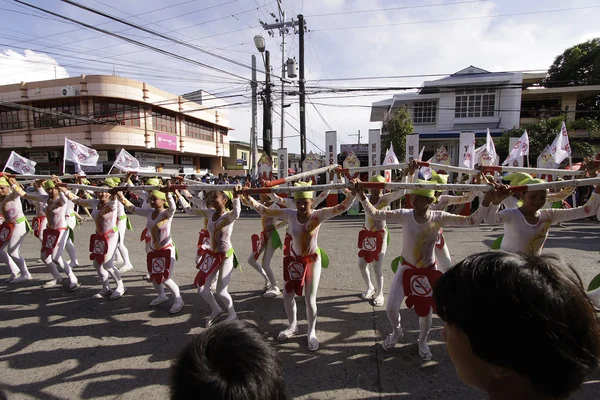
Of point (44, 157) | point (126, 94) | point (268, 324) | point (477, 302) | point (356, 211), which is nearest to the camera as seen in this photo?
point (477, 302)

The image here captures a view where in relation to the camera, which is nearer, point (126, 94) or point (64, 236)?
point (64, 236)

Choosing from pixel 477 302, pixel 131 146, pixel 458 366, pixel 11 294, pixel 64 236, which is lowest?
pixel 11 294

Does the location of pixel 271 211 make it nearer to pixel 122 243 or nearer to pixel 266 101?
pixel 122 243

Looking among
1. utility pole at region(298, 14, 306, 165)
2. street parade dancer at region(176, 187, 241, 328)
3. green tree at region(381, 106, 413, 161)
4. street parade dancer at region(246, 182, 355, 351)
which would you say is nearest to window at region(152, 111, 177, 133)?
utility pole at region(298, 14, 306, 165)

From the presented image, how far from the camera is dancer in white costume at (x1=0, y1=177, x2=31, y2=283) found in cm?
574

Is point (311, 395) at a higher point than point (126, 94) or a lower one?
lower

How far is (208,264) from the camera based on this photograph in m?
4.18

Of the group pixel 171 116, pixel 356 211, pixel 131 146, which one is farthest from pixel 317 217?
pixel 171 116

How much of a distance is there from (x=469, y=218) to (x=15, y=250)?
7495mm

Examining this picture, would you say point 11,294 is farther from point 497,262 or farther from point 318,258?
point 497,262

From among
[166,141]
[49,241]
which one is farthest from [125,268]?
[166,141]

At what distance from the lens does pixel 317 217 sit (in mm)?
3717

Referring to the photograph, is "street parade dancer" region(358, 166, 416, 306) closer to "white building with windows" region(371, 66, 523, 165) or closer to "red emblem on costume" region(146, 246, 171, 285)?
"red emblem on costume" region(146, 246, 171, 285)

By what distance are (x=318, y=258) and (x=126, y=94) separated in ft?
77.9
